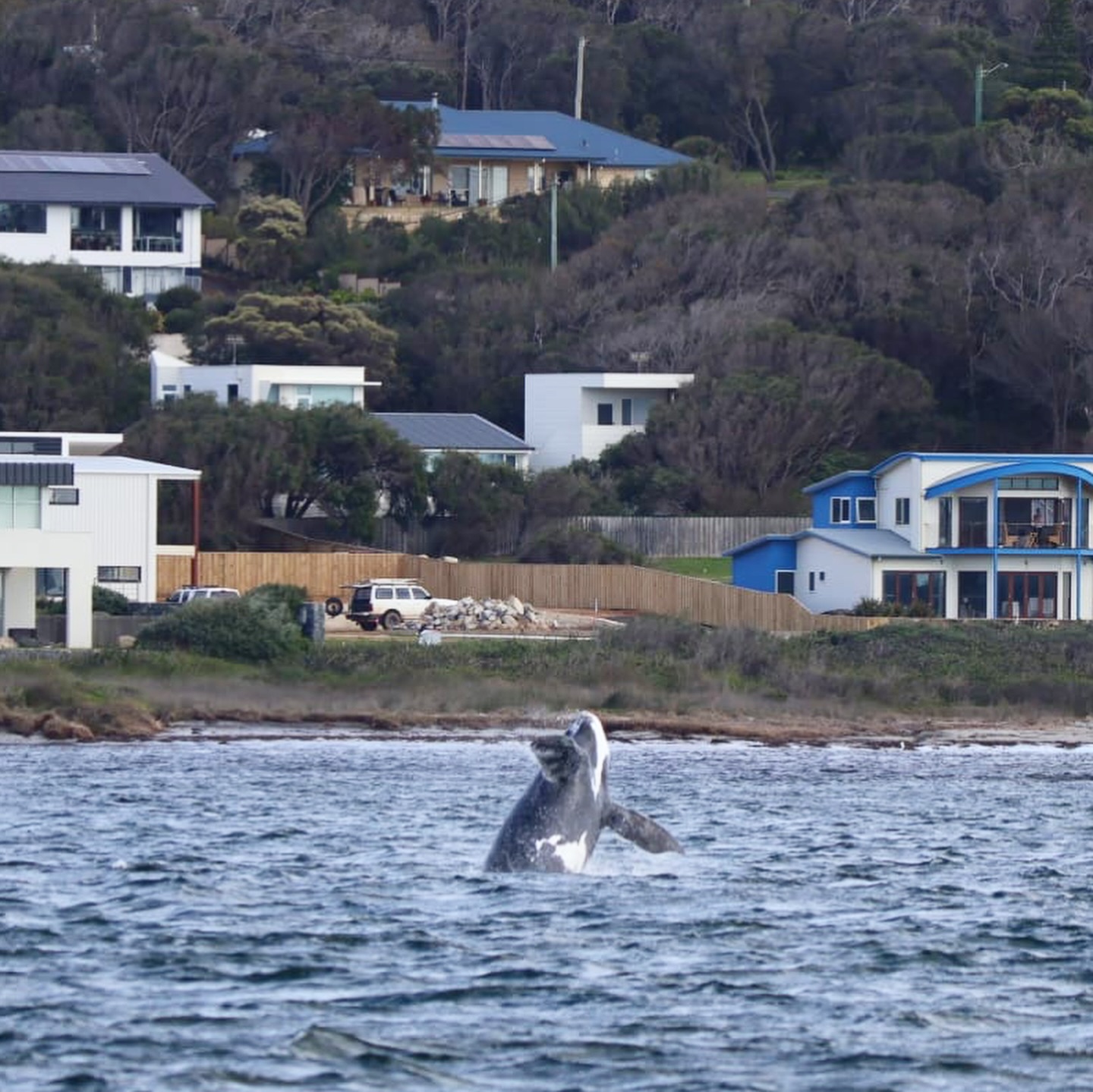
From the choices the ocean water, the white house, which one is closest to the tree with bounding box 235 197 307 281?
the white house

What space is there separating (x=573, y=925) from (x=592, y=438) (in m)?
71.0

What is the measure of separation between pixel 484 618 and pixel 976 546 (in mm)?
13721

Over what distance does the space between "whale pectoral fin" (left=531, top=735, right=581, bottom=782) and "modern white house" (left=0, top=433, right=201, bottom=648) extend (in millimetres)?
36949

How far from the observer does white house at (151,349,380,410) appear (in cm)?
8981

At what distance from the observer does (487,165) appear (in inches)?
5094

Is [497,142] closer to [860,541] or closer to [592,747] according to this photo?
[860,541]

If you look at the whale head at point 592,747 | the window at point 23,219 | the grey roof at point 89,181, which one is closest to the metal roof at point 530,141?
the grey roof at point 89,181

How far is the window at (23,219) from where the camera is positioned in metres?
110

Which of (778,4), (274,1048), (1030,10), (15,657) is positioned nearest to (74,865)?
(274,1048)

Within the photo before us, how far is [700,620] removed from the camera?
6900 centimetres

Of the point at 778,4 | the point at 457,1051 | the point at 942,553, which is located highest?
the point at 778,4

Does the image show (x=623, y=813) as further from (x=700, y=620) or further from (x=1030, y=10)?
(x=1030, y=10)

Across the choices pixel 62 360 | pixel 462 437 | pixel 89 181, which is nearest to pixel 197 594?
pixel 462 437

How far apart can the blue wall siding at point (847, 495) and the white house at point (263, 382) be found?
1866 centimetres
